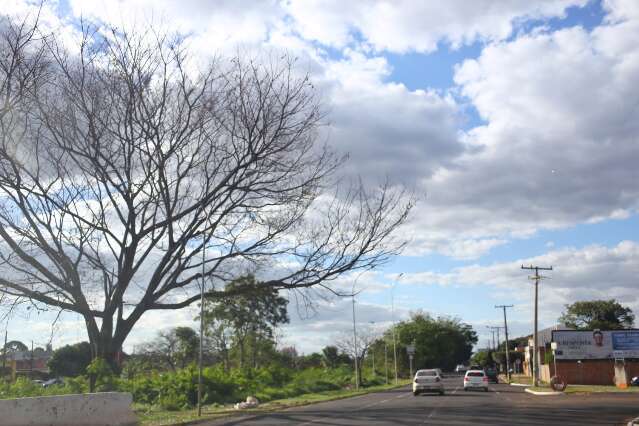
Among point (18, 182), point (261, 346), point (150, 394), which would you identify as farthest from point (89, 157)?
point (261, 346)

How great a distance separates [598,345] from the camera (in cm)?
6091

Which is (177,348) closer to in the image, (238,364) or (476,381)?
(238,364)

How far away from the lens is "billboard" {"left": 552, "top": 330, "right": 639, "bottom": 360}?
199 feet

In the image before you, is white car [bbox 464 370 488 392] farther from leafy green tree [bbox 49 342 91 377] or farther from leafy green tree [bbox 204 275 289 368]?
leafy green tree [bbox 49 342 91 377]

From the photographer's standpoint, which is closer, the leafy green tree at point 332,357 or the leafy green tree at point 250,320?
the leafy green tree at point 250,320

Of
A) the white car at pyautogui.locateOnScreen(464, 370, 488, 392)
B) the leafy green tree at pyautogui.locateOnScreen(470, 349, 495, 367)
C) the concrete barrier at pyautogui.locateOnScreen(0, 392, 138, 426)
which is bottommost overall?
the leafy green tree at pyautogui.locateOnScreen(470, 349, 495, 367)

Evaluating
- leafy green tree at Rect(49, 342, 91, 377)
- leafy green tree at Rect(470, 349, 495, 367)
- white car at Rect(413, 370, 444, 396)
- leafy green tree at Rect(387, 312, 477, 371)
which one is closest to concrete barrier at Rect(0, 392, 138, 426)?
white car at Rect(413, 370, 444, 396)

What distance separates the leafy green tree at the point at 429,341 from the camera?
10938cm

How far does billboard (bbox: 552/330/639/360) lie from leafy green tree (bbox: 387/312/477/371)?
151ft

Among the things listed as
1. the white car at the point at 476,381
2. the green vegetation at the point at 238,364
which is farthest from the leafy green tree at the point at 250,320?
the white car at the point at 476,381

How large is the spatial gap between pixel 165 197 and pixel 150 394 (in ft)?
48.2

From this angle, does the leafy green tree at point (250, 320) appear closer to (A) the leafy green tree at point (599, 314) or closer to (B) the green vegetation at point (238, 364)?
(B) the green vegetation at point (238, 364)

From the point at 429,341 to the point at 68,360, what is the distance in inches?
2164

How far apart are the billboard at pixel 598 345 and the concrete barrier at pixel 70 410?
4849 cm
